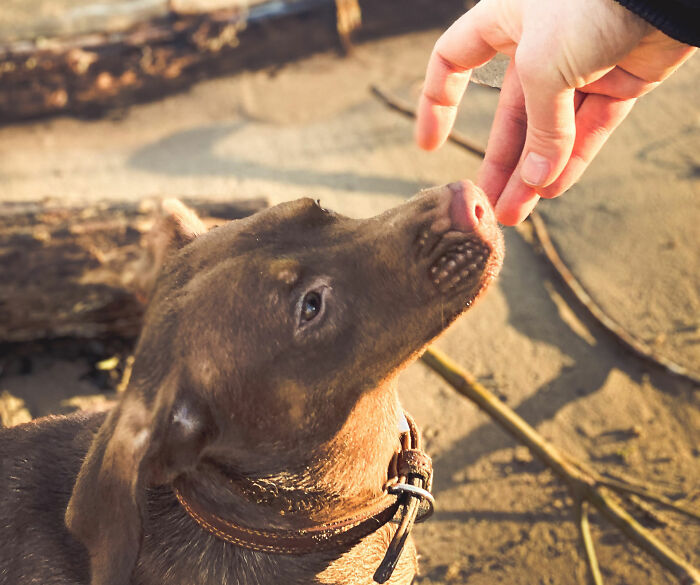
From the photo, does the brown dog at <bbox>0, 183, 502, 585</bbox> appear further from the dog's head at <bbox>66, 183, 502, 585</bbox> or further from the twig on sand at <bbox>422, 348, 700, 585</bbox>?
the twig on sand at <bbox>422, 348, 700, 585</bbox>

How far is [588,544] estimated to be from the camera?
380cm

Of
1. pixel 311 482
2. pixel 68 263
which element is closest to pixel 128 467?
pixel 311 482

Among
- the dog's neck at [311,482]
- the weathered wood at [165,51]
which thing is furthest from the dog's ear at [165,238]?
the weathered wood at [165,51]

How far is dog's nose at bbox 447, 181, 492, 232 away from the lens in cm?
219

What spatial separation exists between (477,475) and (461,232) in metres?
2.65

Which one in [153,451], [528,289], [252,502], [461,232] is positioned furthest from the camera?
[528,289]

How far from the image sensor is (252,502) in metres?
2.42

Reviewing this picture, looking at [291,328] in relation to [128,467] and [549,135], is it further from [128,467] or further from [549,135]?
[549,135]

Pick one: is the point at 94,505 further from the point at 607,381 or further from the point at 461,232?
the point at 607,381

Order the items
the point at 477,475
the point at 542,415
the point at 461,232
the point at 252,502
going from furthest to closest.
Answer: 1. the point at 542,415
2. the point at 477,475
3. the point at 252,502
4. the point at 461,232

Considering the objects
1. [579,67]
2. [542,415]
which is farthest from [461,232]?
[542,415]

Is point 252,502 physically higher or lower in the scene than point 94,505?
lower

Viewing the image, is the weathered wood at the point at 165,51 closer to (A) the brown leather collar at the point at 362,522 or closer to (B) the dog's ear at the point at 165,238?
(B) the dog's ear at the point at 165,238

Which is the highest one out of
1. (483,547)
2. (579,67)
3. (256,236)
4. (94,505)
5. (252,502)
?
(579,67)
